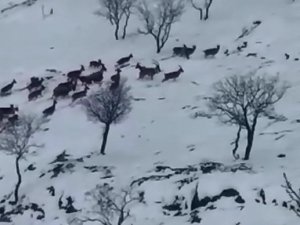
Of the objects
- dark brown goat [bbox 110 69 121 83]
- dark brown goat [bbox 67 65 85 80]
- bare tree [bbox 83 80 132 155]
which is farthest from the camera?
dark brown goat [bbox 67 65 85 80]

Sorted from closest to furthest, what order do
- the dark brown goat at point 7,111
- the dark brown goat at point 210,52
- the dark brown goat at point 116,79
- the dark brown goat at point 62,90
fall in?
the dark brown goat at point 7,111 → the dark brown goat at point 116,79 → the dark brown goat at point 62,90 → the dark brown goat at point 210,52

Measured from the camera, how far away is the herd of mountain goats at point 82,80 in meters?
47.3

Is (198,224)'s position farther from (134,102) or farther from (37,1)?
(37,1)

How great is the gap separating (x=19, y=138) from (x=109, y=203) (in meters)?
8.96

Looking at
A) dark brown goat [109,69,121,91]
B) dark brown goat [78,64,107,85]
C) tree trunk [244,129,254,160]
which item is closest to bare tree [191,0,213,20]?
dark brown goat [109,69,121,91]

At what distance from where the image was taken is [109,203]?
1328 inches

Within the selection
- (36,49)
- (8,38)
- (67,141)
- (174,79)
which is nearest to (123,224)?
(67,141)

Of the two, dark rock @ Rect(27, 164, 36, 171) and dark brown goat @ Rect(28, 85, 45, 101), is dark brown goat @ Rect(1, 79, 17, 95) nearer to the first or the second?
dark brown goat @ Rect(28, 85, 45, 101)

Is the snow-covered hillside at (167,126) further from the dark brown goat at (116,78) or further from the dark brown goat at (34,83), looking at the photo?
the dark brown goat at (116,78)

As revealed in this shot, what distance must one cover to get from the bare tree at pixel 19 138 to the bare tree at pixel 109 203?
4.39 m

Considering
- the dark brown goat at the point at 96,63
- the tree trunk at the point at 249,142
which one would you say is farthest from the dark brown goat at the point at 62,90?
the tree trunk at the point at 249,142

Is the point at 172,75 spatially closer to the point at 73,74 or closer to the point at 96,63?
the point at 96,63

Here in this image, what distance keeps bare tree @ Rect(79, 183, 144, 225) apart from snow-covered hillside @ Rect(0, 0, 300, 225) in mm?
480

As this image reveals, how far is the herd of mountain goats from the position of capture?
47.3 metres
